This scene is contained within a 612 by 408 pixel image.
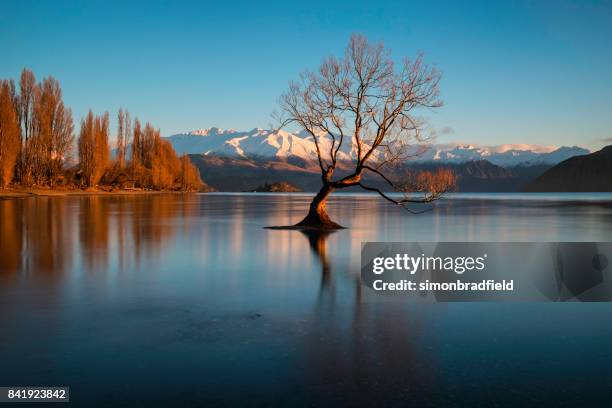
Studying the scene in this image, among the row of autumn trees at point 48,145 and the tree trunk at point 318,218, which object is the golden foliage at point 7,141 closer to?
the row of autumn trees at point 48,145

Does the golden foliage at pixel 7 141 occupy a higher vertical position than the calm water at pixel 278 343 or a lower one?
higher

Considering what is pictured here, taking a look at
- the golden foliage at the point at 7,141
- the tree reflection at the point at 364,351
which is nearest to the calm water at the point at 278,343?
the tree reflection at the point at 364,351

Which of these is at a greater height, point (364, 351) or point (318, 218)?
point (318, 218)

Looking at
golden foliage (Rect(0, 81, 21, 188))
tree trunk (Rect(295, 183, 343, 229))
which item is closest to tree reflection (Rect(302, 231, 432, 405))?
tree trunk (Rect(295, 183, 343, 229))

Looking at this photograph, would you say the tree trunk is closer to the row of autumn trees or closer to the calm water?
the calm water

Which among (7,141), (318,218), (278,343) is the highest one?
(7,141)

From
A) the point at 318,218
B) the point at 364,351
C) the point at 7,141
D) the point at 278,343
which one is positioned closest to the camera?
the point at 364,351

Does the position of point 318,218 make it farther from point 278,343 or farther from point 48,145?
point 48,145

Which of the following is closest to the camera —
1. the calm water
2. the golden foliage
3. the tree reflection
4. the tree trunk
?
the calm water

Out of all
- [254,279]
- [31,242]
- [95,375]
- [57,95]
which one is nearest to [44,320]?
[95,375]

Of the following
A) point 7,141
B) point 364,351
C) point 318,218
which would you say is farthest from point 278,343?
point 7,141

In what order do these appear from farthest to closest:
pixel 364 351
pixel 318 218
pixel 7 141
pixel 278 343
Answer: pixel 7 141, pixel 318 218, pixel 278 343, pixel 364 351

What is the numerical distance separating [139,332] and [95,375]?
5.66 ft

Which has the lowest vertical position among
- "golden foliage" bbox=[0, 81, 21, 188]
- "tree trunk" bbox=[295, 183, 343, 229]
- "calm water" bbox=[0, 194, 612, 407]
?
"calm water" bbox=[0, 194, 612, 407]
